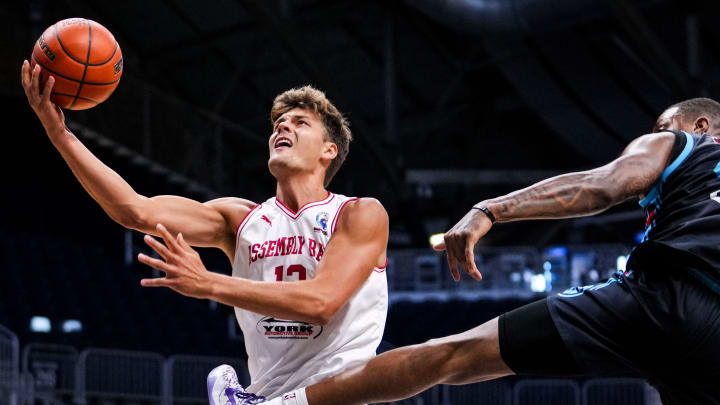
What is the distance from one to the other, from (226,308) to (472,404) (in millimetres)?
6921

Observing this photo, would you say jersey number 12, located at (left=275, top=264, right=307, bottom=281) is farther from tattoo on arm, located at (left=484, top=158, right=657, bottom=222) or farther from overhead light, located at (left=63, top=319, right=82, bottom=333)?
overhead light, located at (left=63, top=319, right=82, bottom=333)

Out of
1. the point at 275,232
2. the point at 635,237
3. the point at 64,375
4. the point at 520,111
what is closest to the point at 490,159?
the point at 520,111

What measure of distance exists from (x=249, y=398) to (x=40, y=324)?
34.6ft

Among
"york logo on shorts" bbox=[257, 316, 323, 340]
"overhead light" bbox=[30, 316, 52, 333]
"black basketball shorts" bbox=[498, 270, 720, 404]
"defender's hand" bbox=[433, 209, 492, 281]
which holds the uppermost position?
"overhead light" bbox=[30, 316, 52, 333]

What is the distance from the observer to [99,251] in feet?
57.7

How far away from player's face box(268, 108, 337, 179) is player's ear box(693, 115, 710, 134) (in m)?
1.97

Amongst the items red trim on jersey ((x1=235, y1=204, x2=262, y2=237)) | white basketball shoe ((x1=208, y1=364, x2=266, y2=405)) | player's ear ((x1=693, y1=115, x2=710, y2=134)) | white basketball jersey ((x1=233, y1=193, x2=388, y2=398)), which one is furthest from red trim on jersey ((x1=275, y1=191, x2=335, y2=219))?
player's ear ((x1=693, y1=115, x2=710, y2=134))

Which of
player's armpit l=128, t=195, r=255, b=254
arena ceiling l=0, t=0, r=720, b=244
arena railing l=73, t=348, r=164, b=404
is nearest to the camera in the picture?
player's armpit l=128, t=195, r=255, b=254

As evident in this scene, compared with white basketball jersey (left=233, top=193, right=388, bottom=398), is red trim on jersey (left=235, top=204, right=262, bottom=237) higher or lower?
higher

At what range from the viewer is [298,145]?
5.09m

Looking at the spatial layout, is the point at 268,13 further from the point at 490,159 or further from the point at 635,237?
the point at 635,237

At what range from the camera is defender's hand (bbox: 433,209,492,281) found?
3.52m

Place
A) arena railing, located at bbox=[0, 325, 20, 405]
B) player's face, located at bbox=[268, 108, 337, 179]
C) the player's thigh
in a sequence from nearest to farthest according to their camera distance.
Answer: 1. the player's thigh
2. player's face, located at bbox=[268, 108, 337, 179]
3. arena railing, located at bbox=[0, 325, 20, 405]

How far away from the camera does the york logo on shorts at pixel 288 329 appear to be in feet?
15.1
